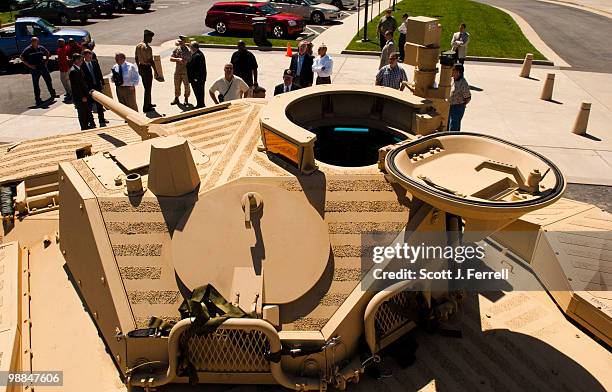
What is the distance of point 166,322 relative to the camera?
5.35 meters

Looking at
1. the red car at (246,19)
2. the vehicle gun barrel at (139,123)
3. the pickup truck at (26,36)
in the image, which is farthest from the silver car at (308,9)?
the vehicle gun barrel at (139,123)

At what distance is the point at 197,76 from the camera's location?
1487cm

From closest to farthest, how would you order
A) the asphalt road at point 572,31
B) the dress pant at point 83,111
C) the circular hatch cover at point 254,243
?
the circular hatch cover at point 254,243 < the dress pant at point 83,111 < the asphalt road at point 572,31

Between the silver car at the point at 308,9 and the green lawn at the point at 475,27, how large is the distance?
275 centimetres

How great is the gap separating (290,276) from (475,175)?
226 cm

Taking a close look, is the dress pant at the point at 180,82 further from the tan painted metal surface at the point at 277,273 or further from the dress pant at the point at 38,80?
the tan painted metal surface at the point at 277,273

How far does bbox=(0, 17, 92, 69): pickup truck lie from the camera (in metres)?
21.9

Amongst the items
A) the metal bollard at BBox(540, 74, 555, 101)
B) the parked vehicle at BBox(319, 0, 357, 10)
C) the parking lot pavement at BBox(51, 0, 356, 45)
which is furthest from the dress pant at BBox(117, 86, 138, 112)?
the parked vehicle at BBox(319, 0, 357, 10)

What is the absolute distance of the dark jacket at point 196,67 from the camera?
14633 mm

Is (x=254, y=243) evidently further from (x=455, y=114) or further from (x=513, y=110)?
(x=513, y=110)

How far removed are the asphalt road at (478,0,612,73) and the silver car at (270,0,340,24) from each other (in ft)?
39.5

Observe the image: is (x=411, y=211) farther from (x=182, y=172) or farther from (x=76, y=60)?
(x=76, y=60)

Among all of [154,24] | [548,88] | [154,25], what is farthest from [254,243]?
[154,24]

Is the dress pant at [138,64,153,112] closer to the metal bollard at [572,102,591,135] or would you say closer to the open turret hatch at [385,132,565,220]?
the open turret hatch at [385,132,565,220]
